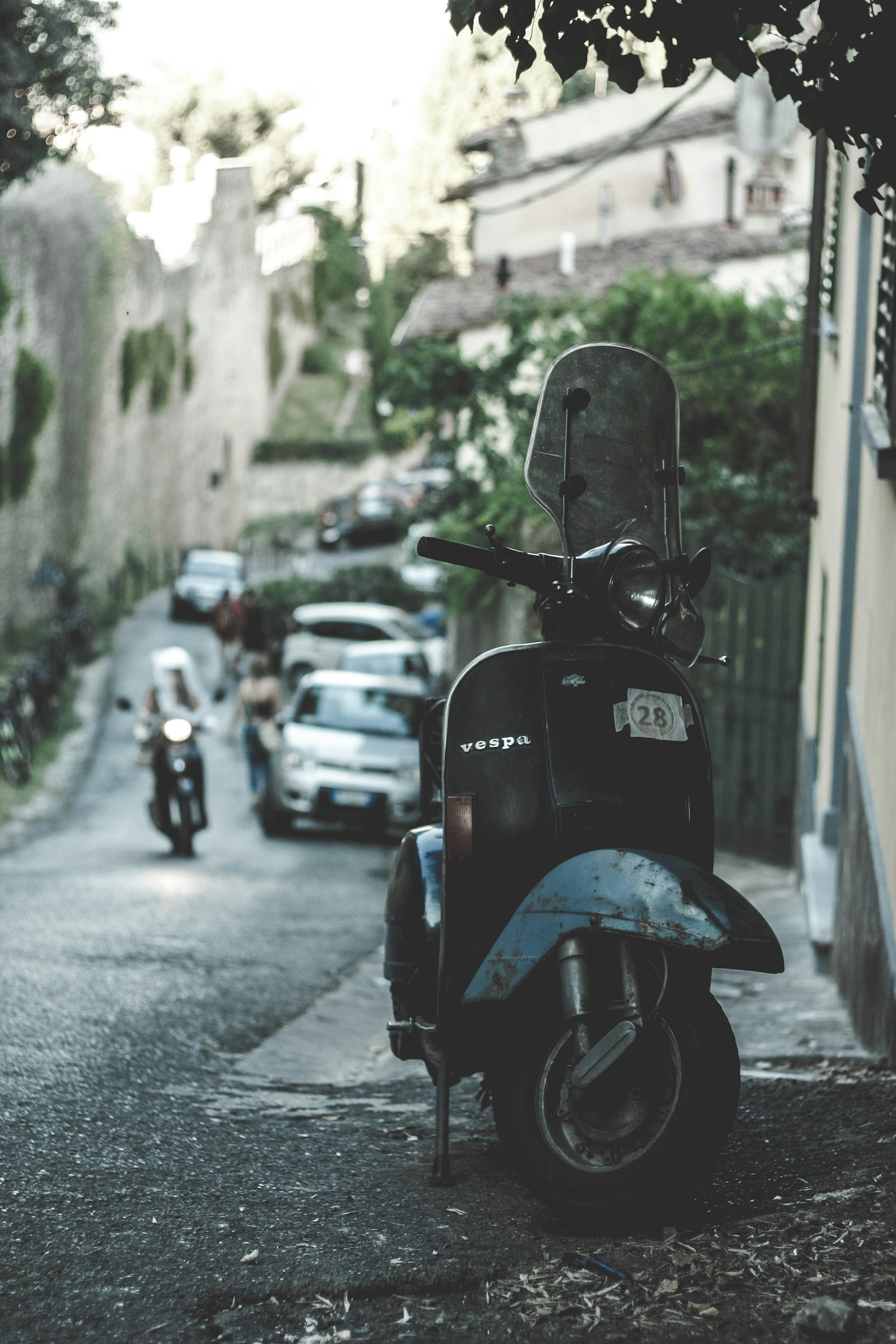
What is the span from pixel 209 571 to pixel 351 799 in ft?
84.9

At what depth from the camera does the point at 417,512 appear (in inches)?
963

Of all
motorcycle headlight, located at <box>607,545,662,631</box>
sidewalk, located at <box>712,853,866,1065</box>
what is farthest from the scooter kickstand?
sidewalk, located at <box>712,853,866,1065</box>

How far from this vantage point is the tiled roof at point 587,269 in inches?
1080

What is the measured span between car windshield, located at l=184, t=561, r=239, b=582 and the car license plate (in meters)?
25.1

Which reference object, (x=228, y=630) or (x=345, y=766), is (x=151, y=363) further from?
(x=345, y=766)

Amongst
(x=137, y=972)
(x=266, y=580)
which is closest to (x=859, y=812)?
(x=137, y=972)

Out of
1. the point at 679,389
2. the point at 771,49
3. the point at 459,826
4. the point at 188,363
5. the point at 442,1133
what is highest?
the point at 188,363

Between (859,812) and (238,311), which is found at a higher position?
(238,311)

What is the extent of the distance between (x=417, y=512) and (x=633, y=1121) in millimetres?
20913

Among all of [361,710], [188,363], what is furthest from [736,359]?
[188,363]

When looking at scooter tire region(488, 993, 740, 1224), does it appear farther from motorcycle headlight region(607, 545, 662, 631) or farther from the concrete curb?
the concrete curb

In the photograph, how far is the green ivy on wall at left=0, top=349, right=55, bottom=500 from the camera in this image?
94.5 feet

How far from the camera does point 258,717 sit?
18.9 metres

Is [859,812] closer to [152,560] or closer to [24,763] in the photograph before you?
[24,763]
